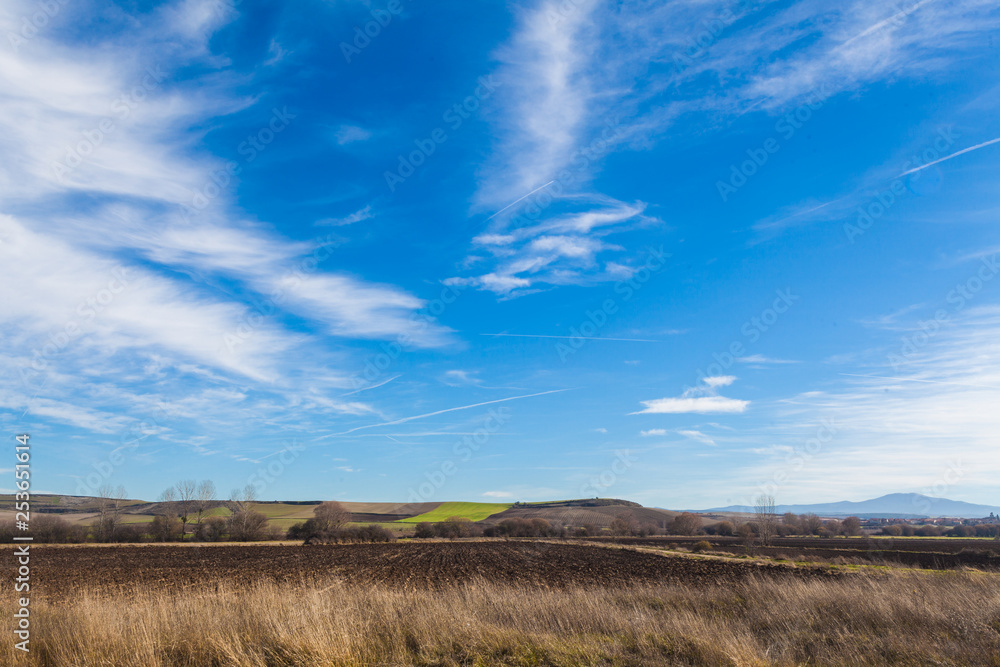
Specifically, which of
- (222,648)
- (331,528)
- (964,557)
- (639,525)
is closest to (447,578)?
(222,648)

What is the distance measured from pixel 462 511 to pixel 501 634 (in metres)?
154

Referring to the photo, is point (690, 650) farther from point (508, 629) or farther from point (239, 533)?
point (239, 533)

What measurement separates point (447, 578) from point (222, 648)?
23.8m

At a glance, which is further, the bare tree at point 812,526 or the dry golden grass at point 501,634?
the bare tree at point 812,526

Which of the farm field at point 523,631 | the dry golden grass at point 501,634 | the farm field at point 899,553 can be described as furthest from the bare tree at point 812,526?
the dry golden grass at point 501,634

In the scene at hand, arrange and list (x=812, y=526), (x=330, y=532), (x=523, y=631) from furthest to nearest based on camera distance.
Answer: (x=812, y=526) → (x=330, y=532) → (x=523, y=631)

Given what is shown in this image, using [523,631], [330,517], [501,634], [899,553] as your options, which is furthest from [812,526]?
[501,634]

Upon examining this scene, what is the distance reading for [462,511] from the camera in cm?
15712

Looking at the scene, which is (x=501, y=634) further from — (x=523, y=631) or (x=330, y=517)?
(x=330, y=517)

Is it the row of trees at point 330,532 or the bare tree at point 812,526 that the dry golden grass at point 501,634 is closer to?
the row of trees at point 330,532

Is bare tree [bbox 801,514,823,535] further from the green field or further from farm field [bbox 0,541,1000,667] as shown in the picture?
farm field [bbox 0,541,1000,667]

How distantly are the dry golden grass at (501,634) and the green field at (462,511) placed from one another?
135m

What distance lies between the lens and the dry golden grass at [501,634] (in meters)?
9.21

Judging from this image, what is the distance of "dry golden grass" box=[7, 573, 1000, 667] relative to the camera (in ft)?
30.2
